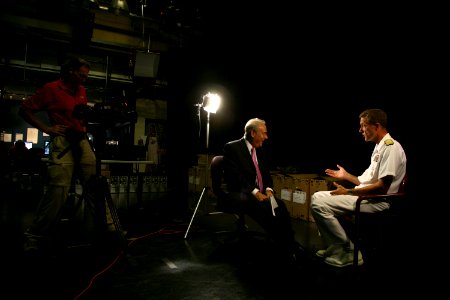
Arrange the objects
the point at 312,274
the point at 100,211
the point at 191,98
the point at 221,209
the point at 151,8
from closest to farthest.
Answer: the point at 312,274 < the point at 100,211 < the point at 221,209 < the point at 151,8 < the point at 191,98

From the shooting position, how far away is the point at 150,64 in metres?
7.53

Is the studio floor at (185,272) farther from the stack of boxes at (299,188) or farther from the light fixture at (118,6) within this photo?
the light fixture at (118,6)

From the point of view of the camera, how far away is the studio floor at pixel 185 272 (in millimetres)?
2123

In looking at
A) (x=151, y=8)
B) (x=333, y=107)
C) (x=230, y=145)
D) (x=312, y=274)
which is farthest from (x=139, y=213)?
(x=151, y=8)

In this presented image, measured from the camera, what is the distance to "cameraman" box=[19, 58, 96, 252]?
107 inches

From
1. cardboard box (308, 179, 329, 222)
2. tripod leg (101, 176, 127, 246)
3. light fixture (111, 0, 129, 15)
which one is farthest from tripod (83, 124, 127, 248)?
light fixture (111, 0, 129, 15)

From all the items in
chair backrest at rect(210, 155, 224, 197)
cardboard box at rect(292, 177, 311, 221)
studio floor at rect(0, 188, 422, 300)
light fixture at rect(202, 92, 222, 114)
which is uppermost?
light fixture at rect(202, 92, 222, 114)

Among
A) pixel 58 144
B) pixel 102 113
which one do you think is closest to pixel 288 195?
pixel 102 113

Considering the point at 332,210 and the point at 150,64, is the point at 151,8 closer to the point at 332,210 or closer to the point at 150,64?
the point at 150,64

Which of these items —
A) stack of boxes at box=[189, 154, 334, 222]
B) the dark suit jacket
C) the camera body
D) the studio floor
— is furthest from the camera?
stack of boxes at box=[189, 154, 334, 222]

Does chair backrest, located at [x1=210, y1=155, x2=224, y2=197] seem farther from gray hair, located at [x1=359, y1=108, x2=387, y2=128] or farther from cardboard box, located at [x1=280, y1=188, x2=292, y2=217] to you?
cardboard box, located at [x1=280, y1=188, x2=292, y2=217]

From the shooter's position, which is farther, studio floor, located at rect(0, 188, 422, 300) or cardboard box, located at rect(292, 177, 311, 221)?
cardboard box, located at rect(292, 177, 311, 221)

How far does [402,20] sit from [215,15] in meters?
3.75

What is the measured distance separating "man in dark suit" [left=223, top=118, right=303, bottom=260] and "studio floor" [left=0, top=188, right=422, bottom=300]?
25cm
